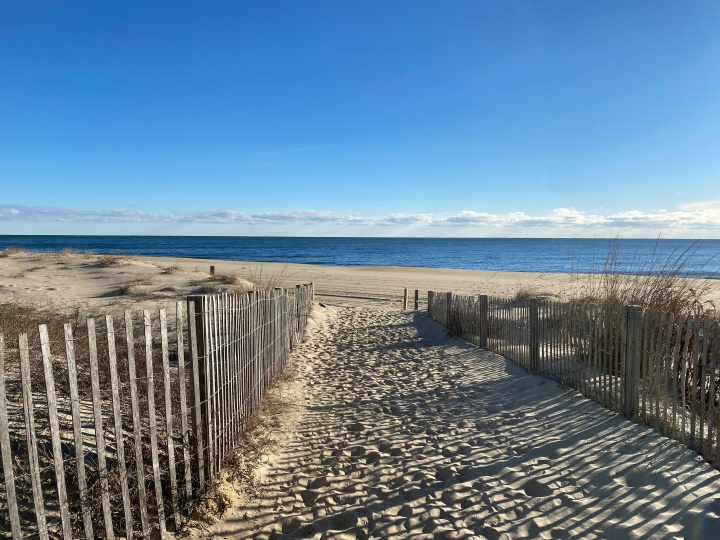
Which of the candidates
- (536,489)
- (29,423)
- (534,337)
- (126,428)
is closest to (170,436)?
(29,423)

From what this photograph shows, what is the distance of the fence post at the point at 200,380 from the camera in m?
3.90

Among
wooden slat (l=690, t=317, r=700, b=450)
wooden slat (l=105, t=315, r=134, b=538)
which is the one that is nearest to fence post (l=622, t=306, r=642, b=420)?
wooden slat (l=690, t=317, r=700, b=450)

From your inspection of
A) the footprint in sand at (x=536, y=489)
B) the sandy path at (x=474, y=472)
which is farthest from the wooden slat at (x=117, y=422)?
the footprint in sand at (x=536, y=489)

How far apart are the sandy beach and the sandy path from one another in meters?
0.01

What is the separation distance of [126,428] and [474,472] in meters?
3.34

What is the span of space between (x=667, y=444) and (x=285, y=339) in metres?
6.28

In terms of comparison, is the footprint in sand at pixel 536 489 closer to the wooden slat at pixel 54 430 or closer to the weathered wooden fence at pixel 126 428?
the weathered wooden fence at pixel 126 428

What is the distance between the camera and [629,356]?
577 centimetres

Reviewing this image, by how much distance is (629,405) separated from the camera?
5.71 meters

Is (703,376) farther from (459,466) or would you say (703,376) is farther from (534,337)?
(534,337)

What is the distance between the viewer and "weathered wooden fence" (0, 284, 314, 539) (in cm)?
260

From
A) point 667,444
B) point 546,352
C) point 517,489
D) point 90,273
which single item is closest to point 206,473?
point 517,489

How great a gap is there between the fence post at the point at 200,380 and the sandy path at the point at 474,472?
0.50 m

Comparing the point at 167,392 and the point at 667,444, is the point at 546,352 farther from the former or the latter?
the point at 167,392
